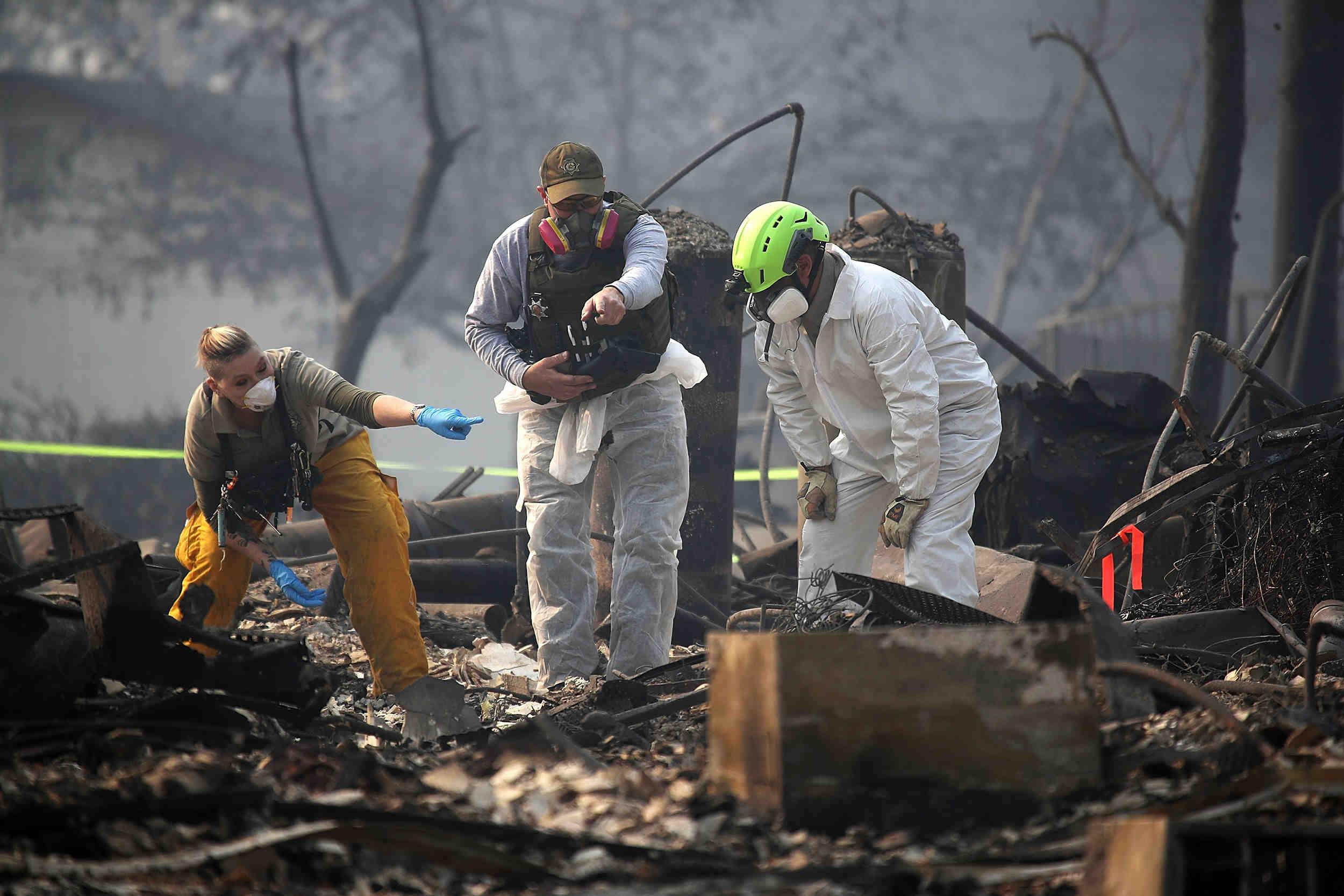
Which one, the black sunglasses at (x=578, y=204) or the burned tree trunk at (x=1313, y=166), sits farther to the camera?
the burned tree trunk at (x=1313, y=166)

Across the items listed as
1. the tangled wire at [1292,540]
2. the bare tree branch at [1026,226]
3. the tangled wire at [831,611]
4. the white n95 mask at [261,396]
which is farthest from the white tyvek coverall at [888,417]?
the bare tree branch at [1026,226]

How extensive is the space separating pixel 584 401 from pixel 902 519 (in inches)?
53.3

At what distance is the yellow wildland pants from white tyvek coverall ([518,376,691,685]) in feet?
2.21

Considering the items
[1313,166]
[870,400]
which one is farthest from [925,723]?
[1313,166]

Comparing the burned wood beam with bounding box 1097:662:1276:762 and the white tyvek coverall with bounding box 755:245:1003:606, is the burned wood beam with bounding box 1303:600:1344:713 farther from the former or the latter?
the white tyvek coverall with bounding box 755:245:1003:606

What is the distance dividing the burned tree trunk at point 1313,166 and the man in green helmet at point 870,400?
21.2 feet

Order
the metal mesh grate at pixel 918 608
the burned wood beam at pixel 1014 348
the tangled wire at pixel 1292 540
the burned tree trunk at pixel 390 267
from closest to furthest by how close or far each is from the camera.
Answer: the metal mesh grate at pixel 918 608 → the tangled wire at pixel 1292 540 → the burned wood beam at pixel 1014 348 → the burned tree trunk at pixel 390 267

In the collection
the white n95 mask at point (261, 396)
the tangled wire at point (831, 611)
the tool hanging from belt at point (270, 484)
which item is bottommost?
the tangled wire at point (831, 611)

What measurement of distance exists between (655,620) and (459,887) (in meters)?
2.50

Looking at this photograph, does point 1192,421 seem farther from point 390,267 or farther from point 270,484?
point 390,267

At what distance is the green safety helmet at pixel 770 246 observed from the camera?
4387mm

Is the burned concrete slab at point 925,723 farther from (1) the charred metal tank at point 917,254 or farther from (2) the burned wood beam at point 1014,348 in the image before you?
(2) the burned wood beam at point 1014,348

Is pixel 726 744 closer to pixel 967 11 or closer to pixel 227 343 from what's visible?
pixel 227 343

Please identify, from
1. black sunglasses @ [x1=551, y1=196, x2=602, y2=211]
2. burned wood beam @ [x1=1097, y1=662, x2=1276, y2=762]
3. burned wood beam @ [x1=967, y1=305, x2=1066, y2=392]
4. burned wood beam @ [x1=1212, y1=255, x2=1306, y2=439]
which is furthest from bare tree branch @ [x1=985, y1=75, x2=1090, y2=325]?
burned wood beam @ [x1=1097, y1=662, x2=1276, y2=762]
